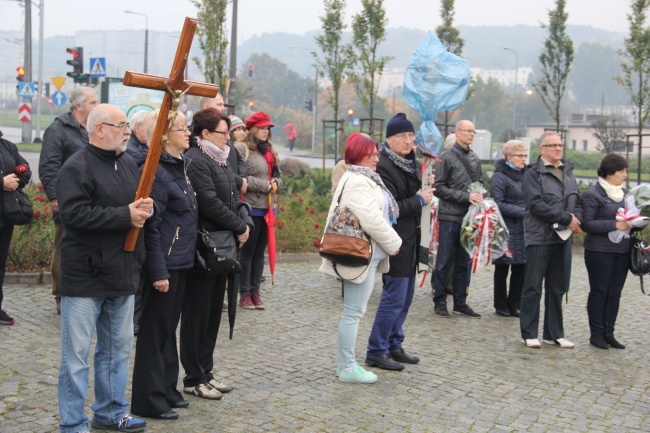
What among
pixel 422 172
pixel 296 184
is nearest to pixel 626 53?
pixel 296 184

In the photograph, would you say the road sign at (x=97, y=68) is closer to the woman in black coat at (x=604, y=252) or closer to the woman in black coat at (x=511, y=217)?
the woman in black coat at (x=511, y=217)

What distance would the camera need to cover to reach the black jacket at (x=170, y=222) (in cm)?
563

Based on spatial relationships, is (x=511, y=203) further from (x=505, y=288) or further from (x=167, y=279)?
(x=167, y=279)

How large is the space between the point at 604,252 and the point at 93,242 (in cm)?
526

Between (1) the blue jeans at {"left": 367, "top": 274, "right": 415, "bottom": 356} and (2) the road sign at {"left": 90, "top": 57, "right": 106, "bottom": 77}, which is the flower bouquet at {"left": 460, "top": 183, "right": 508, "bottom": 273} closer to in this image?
(1) the blue jeans at {"left": 367, "top": 274, "right": 415, "bottom": 356}

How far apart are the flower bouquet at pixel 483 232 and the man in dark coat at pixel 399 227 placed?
1.98 meters

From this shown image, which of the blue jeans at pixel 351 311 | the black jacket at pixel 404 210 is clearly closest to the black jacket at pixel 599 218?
the black jacket at pixel 404 210

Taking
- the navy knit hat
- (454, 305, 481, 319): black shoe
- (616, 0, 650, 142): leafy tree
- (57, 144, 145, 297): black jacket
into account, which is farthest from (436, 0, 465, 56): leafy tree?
(57, 144, 145, 297): black jacket

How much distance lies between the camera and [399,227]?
7.43 meters

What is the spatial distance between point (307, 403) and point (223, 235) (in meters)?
1.34

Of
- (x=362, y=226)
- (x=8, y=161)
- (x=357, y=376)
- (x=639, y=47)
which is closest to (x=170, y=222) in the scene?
(x=362, y=226)

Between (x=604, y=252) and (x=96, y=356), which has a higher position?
(x=604, y=252)

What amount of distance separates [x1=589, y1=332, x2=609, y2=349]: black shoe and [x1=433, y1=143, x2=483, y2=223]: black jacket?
1.87 metres

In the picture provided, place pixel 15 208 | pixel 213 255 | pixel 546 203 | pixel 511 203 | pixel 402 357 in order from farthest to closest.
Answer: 1. pixel 511 203
2. pixel 546 203
3. pixel 15 208
4. pixel 402 357
5. pixel 213 255
